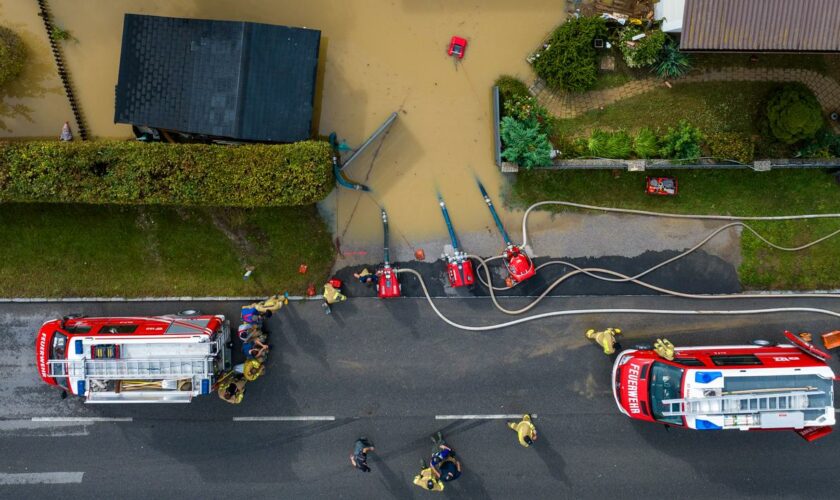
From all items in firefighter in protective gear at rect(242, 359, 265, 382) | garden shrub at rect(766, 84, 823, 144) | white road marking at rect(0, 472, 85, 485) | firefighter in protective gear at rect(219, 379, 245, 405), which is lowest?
white road marking at rect(0, 472, 85, 485)

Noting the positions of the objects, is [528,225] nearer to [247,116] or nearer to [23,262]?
[247,116]

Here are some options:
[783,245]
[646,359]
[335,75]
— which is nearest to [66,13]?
[335,75]

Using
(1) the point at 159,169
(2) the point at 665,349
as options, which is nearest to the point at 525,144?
(2) the point at 665,349

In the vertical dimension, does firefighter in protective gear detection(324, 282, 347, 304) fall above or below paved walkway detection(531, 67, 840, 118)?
below

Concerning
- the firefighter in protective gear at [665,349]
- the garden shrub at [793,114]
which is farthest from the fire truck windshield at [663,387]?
the garden shrub at [793,114]

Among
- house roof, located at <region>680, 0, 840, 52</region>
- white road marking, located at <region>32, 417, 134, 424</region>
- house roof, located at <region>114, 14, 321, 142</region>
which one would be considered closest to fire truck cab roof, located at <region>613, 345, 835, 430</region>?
house roof, located at <region>680, 0, 840, 52</region>

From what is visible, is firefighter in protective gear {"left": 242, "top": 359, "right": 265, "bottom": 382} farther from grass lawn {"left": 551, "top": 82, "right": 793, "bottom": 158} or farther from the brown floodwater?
grass lawn {"left": 551, "top": 82, "right": 793, "bottom": 158}

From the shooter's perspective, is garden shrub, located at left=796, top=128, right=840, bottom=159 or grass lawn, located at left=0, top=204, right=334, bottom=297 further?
grass lawn, located at left=0, top=204, right=334, bottom=297

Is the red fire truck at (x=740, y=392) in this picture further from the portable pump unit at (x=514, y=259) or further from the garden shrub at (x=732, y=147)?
the garden shrub at (x=732, y=147)
